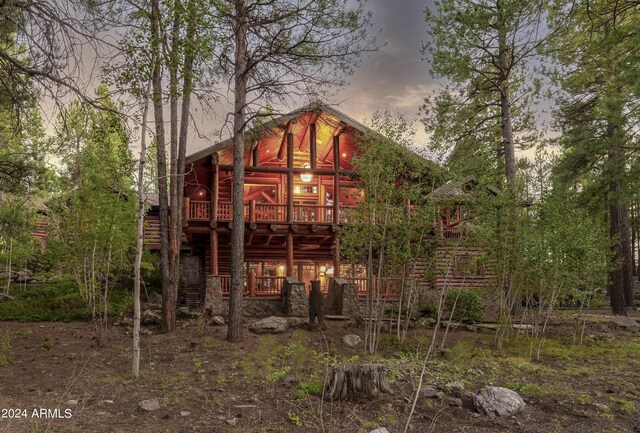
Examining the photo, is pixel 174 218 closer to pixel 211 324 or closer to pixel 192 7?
pixel 211 324

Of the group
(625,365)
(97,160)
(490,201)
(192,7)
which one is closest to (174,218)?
(97,160)

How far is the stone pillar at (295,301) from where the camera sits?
17428mm

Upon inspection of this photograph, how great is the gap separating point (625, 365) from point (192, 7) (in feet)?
44.6

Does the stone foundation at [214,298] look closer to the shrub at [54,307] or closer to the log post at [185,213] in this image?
the log post at [185,213]

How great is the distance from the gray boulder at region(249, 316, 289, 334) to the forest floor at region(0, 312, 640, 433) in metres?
0.27

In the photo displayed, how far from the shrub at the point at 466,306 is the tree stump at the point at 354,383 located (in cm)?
994

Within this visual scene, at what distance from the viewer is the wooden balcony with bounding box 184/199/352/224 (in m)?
19.7

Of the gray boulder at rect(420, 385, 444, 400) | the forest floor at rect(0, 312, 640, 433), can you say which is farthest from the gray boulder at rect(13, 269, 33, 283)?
the gray boulder at rect(420, 385, 444, 400)

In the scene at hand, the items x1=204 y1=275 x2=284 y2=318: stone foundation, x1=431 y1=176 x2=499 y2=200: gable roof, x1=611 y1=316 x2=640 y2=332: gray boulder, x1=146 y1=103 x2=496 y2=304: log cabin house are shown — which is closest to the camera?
x1=431 y1=176 x2=499 y2=200: gable roof

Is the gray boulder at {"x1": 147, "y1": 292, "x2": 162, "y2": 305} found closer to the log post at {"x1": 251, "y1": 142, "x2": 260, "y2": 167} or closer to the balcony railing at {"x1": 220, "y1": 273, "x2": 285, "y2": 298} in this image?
the balcony railing at {"x1": 220, "y1": 273, "x2": 285, "y2": 298}

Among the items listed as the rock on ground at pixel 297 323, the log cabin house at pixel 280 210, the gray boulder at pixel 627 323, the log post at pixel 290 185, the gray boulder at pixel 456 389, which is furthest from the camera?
the log post at pixel 290 185

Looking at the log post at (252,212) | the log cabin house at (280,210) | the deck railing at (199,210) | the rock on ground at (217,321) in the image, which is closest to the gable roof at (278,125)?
the log cabin house at (280,210)

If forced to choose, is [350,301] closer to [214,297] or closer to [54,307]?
[214,297]

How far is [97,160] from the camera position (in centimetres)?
1277
